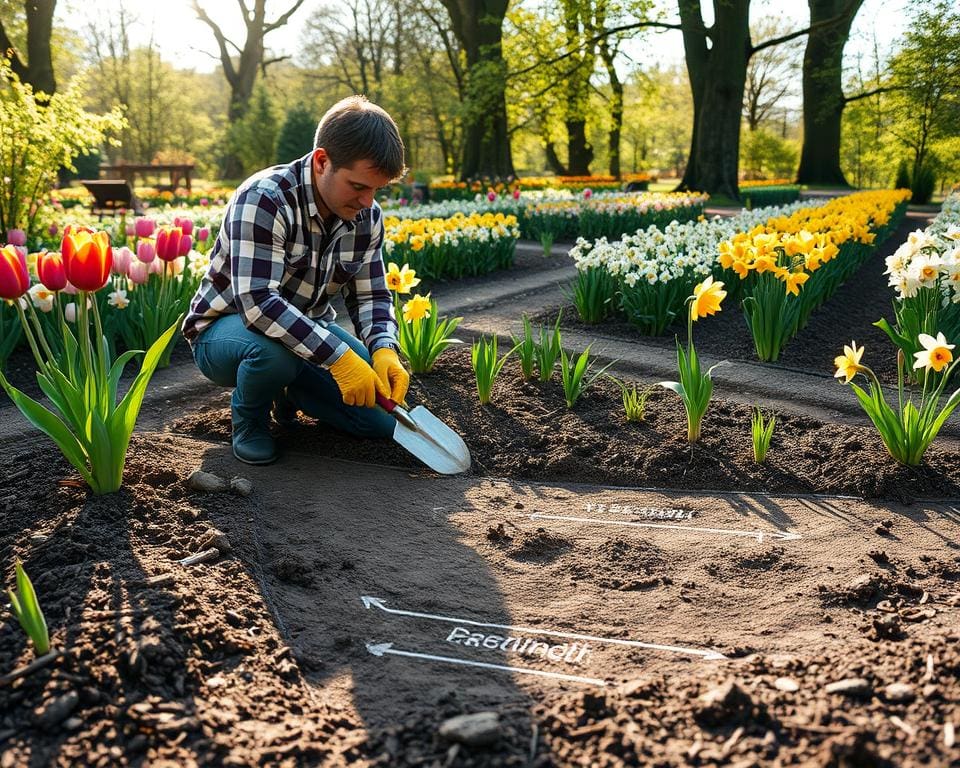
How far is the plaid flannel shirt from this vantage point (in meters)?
2.84

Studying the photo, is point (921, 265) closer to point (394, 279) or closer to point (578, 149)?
point (394, 279)

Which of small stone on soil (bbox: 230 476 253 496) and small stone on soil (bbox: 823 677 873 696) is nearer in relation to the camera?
small stone on soil (bbox: 823 677 873 696)

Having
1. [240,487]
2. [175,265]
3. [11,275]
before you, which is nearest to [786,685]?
[240,487]

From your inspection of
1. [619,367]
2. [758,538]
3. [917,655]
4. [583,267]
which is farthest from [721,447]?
[583,267]

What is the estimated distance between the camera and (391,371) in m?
3.07

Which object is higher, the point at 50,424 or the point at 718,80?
the point at 718,80

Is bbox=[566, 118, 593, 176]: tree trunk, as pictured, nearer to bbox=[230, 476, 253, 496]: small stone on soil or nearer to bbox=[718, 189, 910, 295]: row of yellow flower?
bbox=[718, 189, 910, 295]: row of yellow flower

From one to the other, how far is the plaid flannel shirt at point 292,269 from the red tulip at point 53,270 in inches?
22.5

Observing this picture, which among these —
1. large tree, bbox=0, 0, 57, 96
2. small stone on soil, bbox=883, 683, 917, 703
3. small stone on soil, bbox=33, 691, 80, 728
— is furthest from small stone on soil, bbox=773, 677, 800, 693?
large tree, bbox=0, 0, 57, 96

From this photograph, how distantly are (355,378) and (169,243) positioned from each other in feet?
5.37

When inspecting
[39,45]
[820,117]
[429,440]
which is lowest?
[429,440]

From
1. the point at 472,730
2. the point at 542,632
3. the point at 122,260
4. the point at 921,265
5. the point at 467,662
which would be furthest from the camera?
the point at 122,260

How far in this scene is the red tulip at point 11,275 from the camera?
7.38 ft

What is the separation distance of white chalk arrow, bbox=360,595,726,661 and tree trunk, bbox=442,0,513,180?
647 inches
